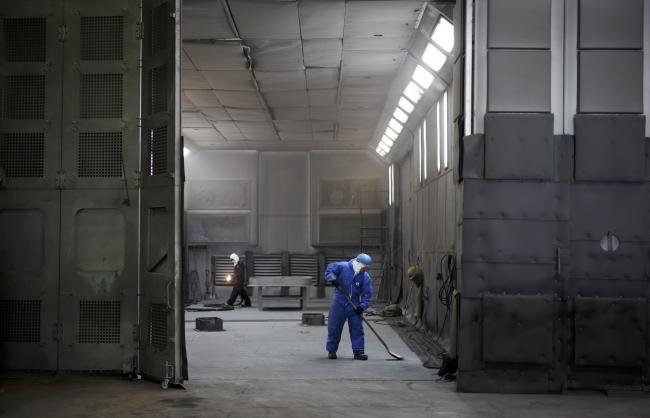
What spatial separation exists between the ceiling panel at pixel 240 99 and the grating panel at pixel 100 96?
7252 mm

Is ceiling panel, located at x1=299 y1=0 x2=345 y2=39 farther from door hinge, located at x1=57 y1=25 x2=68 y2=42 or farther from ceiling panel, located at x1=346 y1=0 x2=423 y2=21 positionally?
door hinge, located at x1=57 y1=25 x2=68 y2=42

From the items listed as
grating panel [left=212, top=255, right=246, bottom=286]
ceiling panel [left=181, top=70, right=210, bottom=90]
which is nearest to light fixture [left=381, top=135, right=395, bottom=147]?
grating panel [left=212, top=255, right=246, bottom=286]

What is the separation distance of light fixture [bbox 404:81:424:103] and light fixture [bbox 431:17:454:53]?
3.20 metres

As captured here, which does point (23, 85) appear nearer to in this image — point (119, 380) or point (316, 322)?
point (119, 380)

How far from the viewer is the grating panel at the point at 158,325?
349 inches

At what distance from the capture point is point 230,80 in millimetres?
15539

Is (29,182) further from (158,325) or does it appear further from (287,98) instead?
(287,98)

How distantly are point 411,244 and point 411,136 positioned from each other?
2.72 metres

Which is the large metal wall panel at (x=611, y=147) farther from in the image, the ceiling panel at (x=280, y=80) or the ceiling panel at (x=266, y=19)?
the ceiling panel at (x=280, y=80)

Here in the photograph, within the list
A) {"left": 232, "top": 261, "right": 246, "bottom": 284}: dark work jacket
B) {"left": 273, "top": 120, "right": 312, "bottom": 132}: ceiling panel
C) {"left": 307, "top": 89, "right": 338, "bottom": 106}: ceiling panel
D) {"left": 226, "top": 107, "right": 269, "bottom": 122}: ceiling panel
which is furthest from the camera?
{"left": 232, "top": 261, "right": 246, "bottom": 284}: dark work jacket

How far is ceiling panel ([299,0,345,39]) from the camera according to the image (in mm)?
10820

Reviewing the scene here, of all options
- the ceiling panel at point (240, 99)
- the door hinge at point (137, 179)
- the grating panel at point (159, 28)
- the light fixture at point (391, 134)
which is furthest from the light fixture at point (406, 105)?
the door hinge at point (137, 179)


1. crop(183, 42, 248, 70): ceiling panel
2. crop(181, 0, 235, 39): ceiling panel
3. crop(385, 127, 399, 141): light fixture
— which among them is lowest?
crop(385, 127, 399, 141): light fixture

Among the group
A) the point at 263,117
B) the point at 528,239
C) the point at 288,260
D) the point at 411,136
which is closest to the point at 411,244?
the point at 411,136
